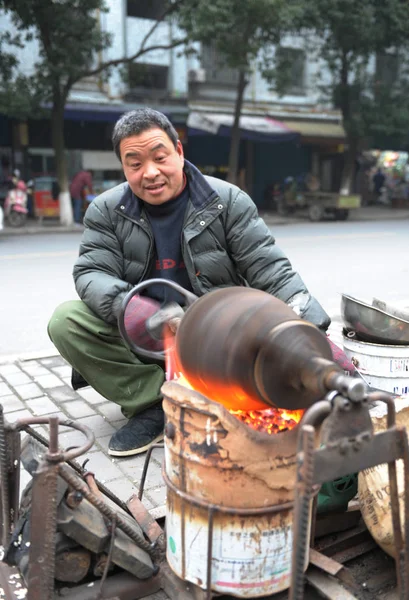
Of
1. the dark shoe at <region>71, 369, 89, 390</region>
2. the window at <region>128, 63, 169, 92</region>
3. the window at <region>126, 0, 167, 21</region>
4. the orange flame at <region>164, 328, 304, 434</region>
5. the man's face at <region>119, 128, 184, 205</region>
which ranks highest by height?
the window at <region>126, 0, 167, 21</region>

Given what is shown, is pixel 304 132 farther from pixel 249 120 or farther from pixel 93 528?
pixel 93 528

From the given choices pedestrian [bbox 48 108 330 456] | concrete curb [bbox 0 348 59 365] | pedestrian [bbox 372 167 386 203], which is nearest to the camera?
pedestrian [bbox 48 108 330 456]

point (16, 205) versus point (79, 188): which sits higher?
point (79, 188)

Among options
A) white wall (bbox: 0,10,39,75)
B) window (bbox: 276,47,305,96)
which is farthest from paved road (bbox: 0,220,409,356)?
window (bbox: 276,47,305,96)

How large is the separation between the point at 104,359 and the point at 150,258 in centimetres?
60

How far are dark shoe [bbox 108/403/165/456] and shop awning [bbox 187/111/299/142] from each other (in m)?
16.1

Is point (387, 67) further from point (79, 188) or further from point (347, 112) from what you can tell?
point (79, 188)

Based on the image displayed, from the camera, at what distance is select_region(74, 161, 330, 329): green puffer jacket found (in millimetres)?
2822

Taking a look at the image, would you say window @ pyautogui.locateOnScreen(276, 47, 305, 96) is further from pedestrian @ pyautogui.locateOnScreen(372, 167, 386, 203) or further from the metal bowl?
the metal bowl

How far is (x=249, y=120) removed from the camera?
19656 mm

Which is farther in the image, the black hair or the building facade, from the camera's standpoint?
the building facade

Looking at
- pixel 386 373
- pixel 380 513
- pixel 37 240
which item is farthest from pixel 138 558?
pixel 37 240

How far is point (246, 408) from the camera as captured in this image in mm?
1797

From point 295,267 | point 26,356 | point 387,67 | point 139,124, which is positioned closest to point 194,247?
point 139,124
